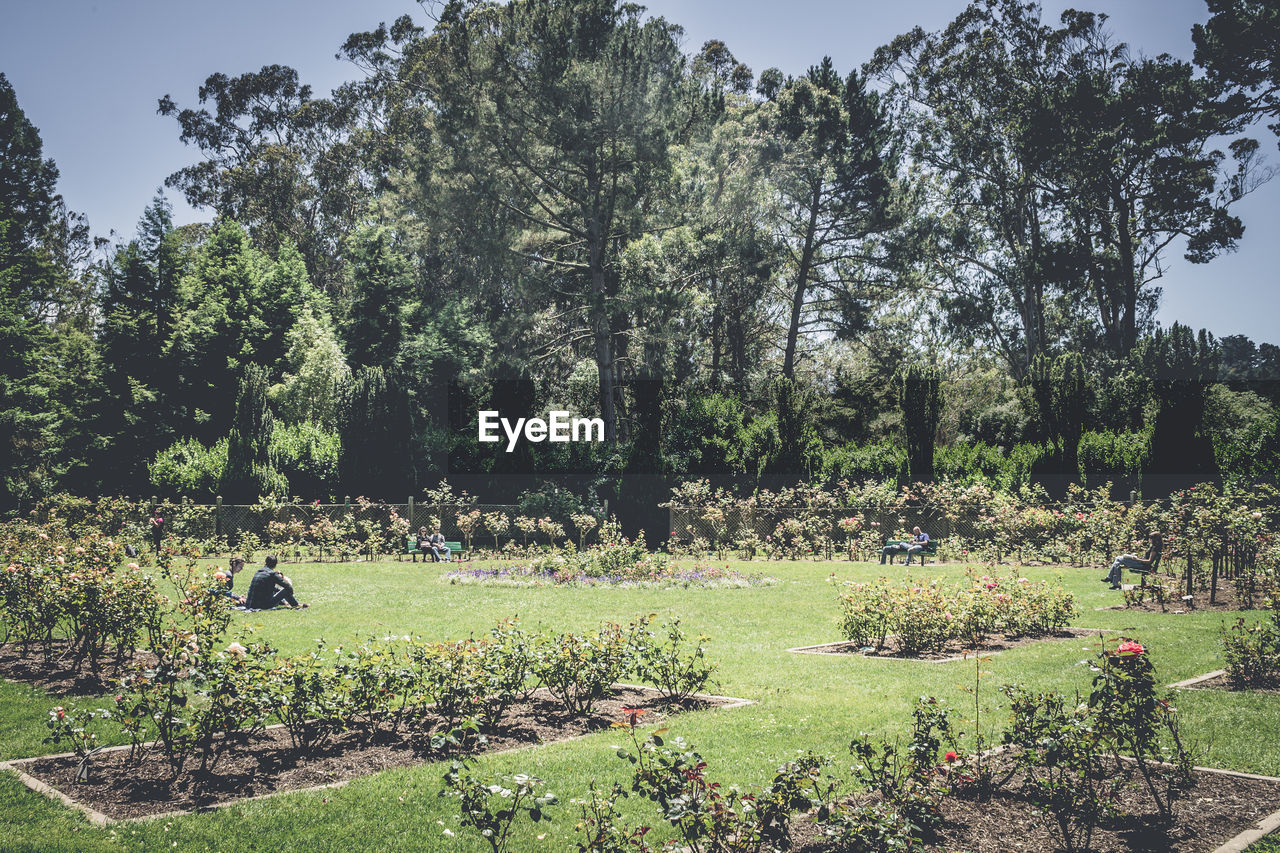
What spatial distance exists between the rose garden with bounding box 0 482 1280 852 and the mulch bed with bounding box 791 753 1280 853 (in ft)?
0.07

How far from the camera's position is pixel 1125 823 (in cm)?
486

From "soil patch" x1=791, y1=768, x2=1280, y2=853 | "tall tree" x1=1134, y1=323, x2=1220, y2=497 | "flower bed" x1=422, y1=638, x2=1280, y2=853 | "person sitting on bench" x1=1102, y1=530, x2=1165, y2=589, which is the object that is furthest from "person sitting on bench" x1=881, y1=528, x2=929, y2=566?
"soil patch" x1=791, y1=768, x2=1280, y2=853

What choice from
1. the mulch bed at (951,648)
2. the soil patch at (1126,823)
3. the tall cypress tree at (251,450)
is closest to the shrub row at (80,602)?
the soil patch at (1126,823)

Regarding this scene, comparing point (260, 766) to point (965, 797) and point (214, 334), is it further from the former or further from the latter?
point (214, 334)

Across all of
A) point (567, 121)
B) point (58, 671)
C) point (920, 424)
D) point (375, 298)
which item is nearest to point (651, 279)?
point (567, 121)

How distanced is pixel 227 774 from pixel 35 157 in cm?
5240

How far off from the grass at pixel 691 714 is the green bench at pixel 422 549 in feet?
26.2

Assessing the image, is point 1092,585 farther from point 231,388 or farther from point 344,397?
point 231,388

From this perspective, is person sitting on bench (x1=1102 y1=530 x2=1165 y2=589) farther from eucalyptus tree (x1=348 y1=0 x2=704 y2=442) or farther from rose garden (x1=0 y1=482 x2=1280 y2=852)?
eucalyptus tree (x1=348 y1=0 x2=704 y2=442)

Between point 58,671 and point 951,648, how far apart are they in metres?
9.74

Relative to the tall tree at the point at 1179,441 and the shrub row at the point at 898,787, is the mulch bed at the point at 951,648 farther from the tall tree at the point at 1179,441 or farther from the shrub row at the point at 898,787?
the tall tree at the point at 1179,441

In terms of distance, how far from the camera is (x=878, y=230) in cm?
3488

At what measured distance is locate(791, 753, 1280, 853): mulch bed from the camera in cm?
453

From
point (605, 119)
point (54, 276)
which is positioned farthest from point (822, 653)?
point (54, 276)
